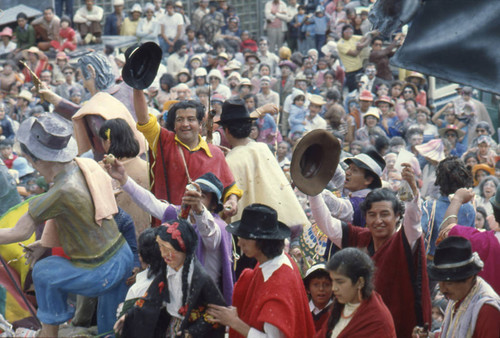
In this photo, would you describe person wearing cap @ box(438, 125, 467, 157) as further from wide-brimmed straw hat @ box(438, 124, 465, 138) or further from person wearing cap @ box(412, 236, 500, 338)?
person wearing cap @ box(412, 236, 500, 338)

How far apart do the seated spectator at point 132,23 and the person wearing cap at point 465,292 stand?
17326 mm

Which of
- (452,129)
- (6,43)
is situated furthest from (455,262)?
(6,43)

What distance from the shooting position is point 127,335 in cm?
Result: 565

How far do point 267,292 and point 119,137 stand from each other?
7.02 ft

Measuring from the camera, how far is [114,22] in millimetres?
22141

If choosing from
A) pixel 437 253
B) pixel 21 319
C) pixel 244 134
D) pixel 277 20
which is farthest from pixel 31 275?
pixel 277 20

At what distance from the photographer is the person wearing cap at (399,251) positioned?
5.57m

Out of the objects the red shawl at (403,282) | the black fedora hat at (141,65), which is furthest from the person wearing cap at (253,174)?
the red shawl at (403,282)

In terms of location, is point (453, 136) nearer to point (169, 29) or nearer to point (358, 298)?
point (169, 29)

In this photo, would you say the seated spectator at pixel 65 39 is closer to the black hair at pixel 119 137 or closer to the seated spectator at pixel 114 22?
the seated spectator at pixel 114 22

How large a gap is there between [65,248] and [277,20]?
1745 centimetres

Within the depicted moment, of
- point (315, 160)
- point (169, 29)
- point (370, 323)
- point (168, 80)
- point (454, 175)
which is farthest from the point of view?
point (169, 29)

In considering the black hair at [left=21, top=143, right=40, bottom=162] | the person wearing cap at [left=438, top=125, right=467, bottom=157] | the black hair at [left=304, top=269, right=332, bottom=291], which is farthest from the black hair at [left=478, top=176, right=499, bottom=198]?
the black hair at [left=21, top=143, right=40, bottom=162]

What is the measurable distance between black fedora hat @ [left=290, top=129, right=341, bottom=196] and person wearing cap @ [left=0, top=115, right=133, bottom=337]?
4.52ft
